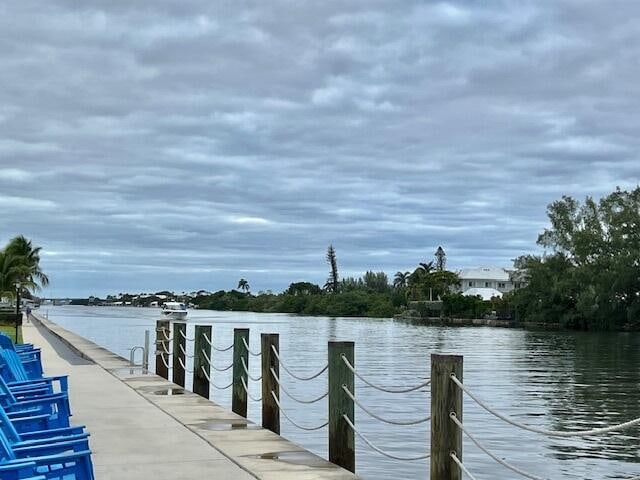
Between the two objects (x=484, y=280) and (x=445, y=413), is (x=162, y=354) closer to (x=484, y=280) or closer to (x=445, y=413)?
(x=445, y=413)

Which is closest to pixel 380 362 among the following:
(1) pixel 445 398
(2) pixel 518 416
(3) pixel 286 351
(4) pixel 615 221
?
(3) pixel 286 351

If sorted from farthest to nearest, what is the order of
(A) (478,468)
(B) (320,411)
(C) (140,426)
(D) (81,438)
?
(B) (320,411), (A) (478,468), (C) (140,426), (D) (81,438)

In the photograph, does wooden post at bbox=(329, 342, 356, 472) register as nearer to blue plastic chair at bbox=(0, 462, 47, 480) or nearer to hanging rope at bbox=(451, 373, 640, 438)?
hanging rope at bbox=(451, 373, 640, 438)

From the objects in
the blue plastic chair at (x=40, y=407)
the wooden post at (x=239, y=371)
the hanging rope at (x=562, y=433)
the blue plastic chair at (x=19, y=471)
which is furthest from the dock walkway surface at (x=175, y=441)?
the blue plastic chair at (x=19, y=471)

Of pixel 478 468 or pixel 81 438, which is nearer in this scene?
pixel 81 438

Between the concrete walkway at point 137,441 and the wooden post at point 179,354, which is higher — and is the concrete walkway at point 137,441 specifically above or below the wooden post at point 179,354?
below

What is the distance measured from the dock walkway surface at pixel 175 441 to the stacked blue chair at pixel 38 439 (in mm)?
775

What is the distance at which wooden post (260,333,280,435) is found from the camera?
12.2 m

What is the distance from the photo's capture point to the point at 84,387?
16.7 m

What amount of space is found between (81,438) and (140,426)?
5.61 m

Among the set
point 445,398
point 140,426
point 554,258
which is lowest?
point 140,426

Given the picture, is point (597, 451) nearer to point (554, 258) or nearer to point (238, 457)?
point (238, 457)

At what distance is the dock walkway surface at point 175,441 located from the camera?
888 cm

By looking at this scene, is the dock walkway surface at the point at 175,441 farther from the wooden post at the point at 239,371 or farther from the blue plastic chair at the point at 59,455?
the blue plastic chair at the point at 59,455
